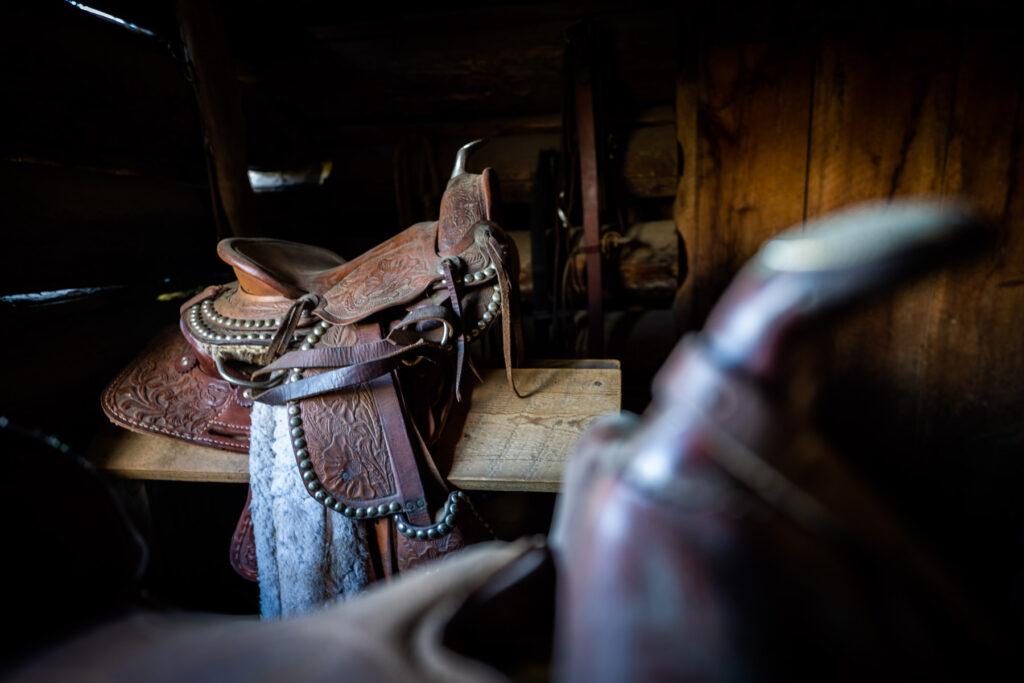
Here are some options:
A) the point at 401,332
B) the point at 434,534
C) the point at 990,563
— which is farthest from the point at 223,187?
the point at 990,563

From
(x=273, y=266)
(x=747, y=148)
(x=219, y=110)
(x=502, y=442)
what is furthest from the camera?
(x=747, y=148)

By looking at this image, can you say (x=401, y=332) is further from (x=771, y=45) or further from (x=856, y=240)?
(x=771, y=45)

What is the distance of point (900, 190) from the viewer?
149 cm

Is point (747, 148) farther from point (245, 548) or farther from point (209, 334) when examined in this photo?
point (245, 548)

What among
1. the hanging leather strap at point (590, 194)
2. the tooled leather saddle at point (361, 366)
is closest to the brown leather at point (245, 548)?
the tooled leather saddle at point (361, 366)

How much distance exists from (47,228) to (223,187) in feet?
→ 1.58

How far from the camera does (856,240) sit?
22 centimetres

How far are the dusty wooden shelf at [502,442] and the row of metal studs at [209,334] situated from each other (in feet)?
0.72

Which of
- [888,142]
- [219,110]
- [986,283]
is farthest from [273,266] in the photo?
[986,283]

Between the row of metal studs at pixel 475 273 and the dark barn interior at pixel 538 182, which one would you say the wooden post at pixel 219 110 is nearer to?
the dark barn interior at pixel 538 182

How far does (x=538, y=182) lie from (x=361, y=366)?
1000 mm

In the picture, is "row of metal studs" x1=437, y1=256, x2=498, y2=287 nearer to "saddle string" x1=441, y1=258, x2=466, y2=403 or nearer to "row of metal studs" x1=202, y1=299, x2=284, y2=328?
"saddle string" x1=441, y1=258, x2=466, y2=403

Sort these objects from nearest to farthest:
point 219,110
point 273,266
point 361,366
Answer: point 361,366
point 273,266
point 219,110

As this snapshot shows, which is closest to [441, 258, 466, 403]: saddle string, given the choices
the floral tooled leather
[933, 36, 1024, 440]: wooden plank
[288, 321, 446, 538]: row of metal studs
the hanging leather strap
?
[288, 321, 446, 538]: row of metal studs
